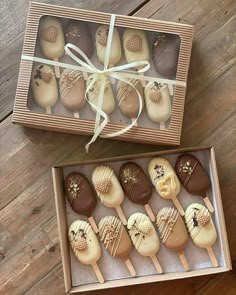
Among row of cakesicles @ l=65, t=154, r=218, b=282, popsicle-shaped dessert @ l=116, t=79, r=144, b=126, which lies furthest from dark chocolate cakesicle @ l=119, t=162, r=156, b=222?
popsicle-shaped dessert @ l=116, t=79, r=144, b=126

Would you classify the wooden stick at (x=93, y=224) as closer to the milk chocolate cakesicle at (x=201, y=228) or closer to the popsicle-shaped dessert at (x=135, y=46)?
the milk chocolate cakesicle at (x=201, y=228)

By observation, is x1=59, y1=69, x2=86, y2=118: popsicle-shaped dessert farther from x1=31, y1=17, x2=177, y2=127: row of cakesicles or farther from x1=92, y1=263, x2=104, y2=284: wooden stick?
x1=92, y1=263, x2=104, y2=284: wooden stick

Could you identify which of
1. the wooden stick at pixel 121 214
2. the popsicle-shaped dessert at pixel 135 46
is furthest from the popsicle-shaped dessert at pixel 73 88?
the wooden stick at pixel 121 214

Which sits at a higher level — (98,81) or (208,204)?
(98,81)

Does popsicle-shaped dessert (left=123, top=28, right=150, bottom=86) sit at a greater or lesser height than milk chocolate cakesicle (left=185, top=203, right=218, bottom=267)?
greater

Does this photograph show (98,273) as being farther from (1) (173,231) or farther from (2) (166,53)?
(2) (166,53)

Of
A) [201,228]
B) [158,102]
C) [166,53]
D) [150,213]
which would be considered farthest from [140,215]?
[166,53]

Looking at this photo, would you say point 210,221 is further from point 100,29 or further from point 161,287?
point 100,29
